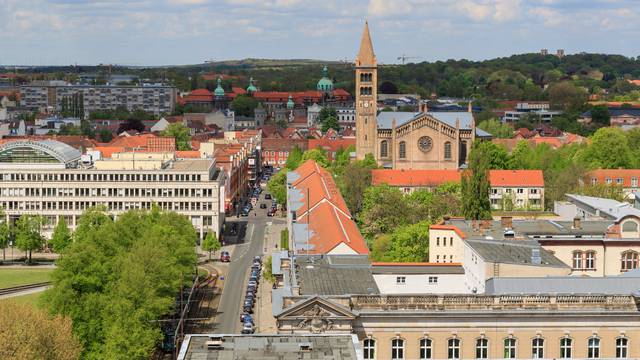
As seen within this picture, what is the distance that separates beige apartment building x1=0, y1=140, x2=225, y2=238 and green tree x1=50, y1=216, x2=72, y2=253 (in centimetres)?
1015

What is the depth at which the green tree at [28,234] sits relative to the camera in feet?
423

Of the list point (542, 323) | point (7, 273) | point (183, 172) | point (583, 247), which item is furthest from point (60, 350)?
point (183, 172)

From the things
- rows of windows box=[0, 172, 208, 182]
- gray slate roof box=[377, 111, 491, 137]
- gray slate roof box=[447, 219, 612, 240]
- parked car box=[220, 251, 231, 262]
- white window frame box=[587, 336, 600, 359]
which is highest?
gray slate roof box=[377, 111, 491, 137]

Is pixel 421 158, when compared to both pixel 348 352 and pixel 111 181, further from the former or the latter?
pixel 348 352

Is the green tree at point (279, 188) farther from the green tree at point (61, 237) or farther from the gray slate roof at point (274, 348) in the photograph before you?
the gray slate roof at point (274, 348)

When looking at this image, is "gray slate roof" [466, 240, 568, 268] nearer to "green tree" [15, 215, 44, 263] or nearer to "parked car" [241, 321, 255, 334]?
"parked car" [241, 321, 255, 334]

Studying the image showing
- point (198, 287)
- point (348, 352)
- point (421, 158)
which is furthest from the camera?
point (421, 158)

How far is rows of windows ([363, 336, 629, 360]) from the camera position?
6031 centimetres

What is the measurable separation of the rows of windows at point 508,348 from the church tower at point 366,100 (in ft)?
387

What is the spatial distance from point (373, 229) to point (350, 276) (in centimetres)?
5914

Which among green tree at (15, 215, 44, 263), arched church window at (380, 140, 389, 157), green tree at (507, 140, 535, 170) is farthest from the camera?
arched church window at (380, 140, 389, 157)

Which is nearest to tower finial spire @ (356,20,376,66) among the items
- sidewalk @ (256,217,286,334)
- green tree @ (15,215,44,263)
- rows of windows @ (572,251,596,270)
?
sidewalk @ (256,217,286,334)

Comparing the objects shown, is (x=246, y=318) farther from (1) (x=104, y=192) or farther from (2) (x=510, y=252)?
(1) (x=104, y=192)

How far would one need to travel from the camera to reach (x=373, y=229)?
126625 mm
